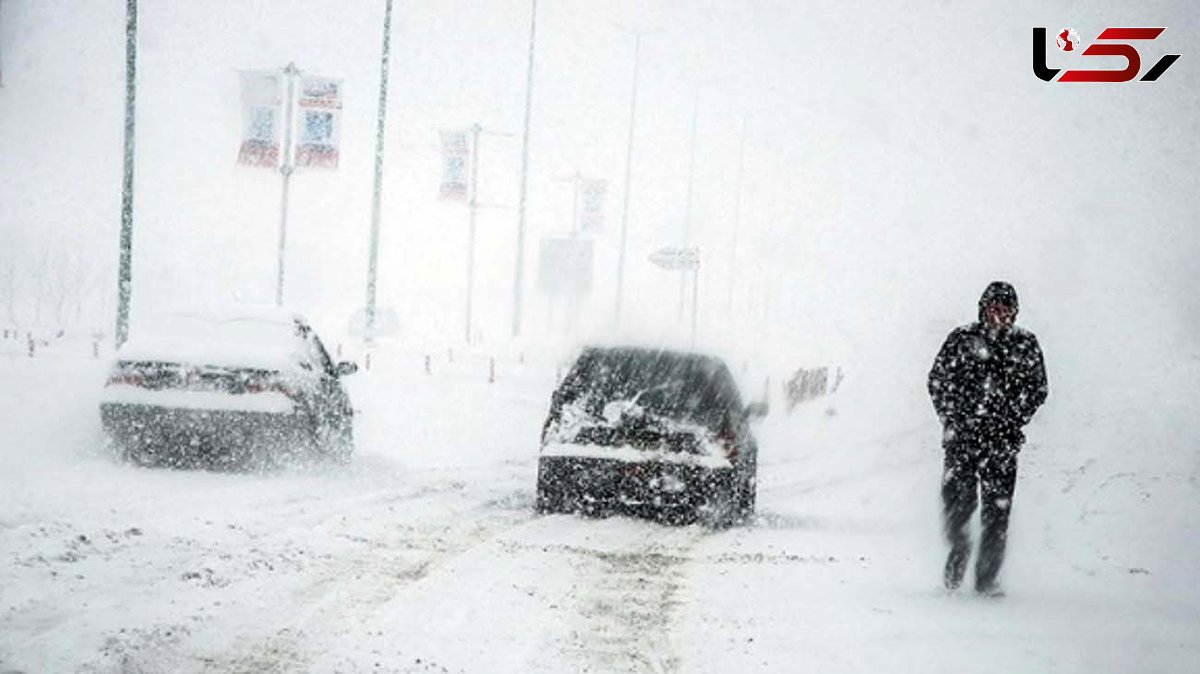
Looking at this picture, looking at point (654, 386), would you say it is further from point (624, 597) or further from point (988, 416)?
point (988, 416)

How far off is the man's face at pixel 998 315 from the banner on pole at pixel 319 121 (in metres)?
20.9

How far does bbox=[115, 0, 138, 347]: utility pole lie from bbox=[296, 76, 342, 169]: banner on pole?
217 inches

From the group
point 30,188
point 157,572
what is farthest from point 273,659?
point 30,188

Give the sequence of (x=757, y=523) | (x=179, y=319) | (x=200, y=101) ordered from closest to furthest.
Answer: (x=757, y=523) → (x=179, y=319) → (x=200, y=101)

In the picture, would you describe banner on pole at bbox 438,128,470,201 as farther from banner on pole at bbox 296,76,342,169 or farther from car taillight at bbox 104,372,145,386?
car taillight at bbox 104,372,145,386

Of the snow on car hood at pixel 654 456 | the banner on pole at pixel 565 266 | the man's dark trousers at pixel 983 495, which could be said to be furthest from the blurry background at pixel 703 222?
the man's dark trousers at pixel 983 495

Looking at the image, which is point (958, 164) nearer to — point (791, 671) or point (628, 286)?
point (628, 286)

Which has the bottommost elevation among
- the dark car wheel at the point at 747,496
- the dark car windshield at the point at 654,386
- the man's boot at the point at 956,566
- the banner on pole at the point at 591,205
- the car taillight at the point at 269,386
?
the dark car wheel at the point at 747,496

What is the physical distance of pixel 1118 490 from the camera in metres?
12.4

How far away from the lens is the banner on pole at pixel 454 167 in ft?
109

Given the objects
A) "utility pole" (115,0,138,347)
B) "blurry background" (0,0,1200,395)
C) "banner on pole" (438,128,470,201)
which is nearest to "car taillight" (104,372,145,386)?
"utility pole" (115,0,138,347)

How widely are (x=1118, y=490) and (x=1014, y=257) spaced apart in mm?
98391

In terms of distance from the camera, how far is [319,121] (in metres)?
26.7

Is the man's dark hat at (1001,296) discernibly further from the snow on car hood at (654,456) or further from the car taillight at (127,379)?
the car taillight at (127,379)
